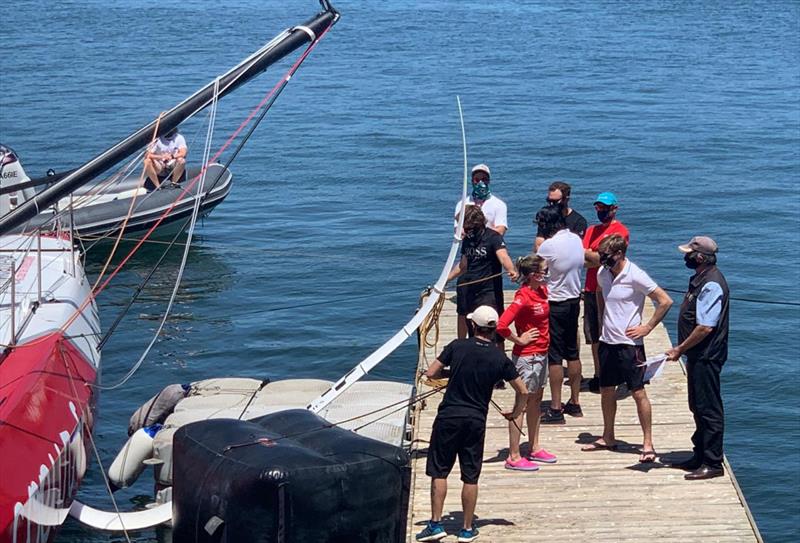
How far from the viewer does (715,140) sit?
32.1 meters

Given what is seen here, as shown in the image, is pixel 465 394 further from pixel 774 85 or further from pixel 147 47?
pixel 147 47

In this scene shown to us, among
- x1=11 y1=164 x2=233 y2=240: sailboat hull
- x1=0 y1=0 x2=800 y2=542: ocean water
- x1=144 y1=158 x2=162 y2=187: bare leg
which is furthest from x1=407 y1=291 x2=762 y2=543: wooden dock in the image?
x1=11 y1=164 x2=233 y2=240: sailboat hull

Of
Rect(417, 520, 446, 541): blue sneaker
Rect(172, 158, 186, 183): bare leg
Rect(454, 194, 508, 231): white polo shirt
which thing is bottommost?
Rect(417, 520, 446, 541): blue sneaker

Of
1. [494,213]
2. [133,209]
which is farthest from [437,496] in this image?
[133,209]

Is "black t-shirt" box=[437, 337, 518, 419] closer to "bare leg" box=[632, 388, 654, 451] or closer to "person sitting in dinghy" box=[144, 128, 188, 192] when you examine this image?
"bare leg" box=[632, 388, 654, 451]

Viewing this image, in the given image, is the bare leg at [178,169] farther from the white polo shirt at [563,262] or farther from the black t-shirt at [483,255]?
the white polo shirt at [563,262]

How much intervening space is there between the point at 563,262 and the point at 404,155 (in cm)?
2010

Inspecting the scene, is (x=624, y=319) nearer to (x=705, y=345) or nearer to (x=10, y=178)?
(x=705, y=345)

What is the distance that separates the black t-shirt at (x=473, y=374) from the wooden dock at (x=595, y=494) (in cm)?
104

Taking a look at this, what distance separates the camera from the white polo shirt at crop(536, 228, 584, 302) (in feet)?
34.0

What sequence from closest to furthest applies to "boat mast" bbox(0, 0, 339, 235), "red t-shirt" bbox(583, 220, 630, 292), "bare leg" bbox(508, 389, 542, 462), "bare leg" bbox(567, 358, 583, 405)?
"bare leg" bbox(508, 389, 542, 462) < "boat mast" bbox(0, 0, 339, 235) < "red t-shirt" bbox(583, 220, 630, 292) < "bare leg" bbox(567, 358, 583, 405)

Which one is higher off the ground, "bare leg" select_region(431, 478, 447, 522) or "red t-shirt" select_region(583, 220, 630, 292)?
"red t-shirt" select_region(583, 220, 630, 292)

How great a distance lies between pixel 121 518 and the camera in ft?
35.5

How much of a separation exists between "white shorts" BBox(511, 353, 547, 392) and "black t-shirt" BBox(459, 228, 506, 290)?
123cm
